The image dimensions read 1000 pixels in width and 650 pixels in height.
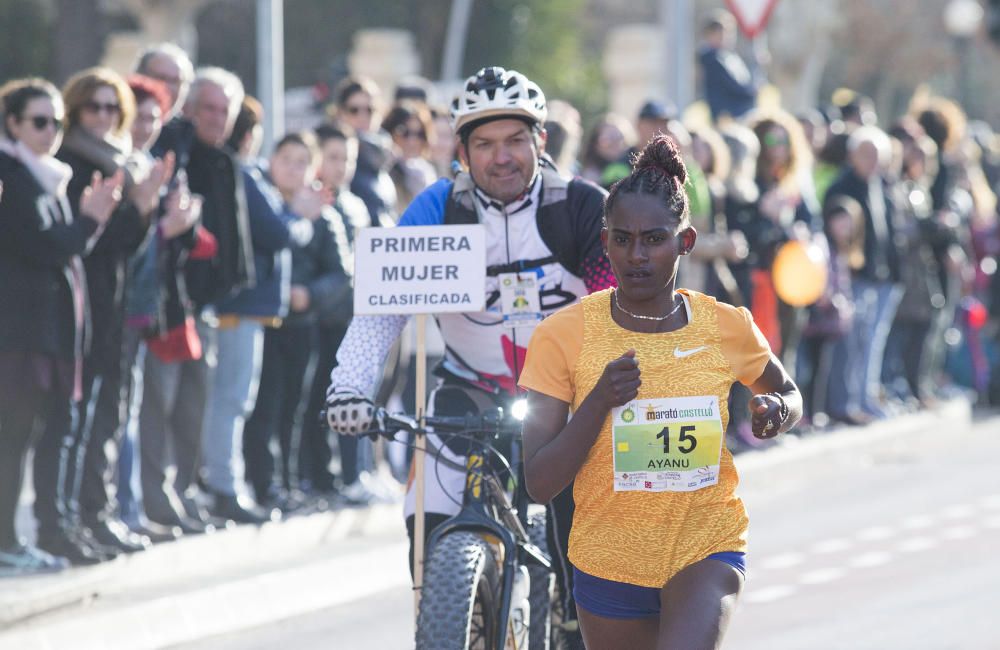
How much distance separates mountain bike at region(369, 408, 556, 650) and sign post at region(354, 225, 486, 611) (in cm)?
17

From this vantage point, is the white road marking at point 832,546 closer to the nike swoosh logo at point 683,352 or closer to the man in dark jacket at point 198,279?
the man in dark jacket at point 198,279

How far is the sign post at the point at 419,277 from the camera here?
6.67 meters

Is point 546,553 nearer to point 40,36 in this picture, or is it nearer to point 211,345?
point 211,345

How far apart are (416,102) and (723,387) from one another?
8.34m

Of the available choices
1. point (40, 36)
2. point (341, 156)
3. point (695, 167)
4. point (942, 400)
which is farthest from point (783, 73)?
point (341, 156)

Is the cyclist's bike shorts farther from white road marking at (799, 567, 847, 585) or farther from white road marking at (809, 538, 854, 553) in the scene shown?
white road marking at (809, 538, 854, 553)

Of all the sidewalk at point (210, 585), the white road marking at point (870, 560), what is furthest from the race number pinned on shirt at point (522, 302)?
the white road marking at point (870, 560)

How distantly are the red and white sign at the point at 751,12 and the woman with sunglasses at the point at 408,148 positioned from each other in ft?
11.3

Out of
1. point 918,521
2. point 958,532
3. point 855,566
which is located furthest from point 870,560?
point 918,521

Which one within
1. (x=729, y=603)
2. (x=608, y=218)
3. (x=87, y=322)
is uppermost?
(x=608, y=218)

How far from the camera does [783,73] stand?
35250 millimetres

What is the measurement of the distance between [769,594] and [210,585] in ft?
8.45

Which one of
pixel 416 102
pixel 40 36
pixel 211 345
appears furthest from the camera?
pixel 40 36

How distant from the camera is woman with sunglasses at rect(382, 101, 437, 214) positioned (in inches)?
510
